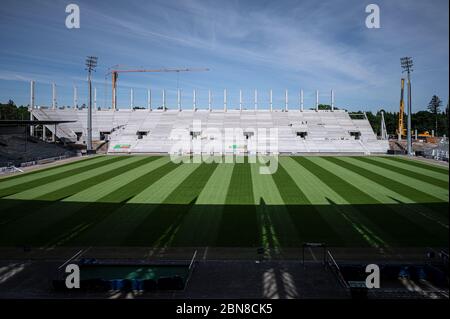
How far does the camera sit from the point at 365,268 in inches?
370

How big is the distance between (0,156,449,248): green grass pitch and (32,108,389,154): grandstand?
945 inches

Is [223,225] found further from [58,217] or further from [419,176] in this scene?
[419,176]

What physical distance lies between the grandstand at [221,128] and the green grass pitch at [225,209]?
78.7 feet

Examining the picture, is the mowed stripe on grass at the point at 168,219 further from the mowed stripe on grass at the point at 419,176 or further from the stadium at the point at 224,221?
the mowed stripe on grass at the point at 419,176

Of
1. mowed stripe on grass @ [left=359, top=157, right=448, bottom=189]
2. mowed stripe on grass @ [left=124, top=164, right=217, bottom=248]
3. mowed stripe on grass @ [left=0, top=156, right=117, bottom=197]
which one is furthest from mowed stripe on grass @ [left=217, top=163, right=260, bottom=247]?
mowed stripe on grass @ [left=0, top=156, right=117, bottom=197]

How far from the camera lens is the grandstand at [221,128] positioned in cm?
5281

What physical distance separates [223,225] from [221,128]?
47134 mm

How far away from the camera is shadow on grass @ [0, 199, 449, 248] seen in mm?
12742

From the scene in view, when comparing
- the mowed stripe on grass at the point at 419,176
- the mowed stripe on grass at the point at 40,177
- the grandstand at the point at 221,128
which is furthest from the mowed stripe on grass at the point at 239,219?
the grandstand at the point at 221,128

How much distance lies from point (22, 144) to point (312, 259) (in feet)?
150

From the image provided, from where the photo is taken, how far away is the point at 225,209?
1714cm

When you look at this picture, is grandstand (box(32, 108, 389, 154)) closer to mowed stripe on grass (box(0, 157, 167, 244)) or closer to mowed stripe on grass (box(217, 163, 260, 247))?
mowed stripe on grass (box(217, 163, 260, 247))
